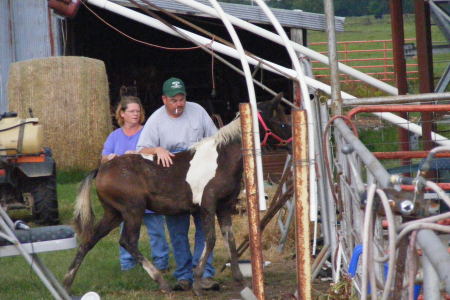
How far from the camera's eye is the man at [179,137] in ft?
26.2

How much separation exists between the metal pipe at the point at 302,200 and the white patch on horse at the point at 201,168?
1.82 m

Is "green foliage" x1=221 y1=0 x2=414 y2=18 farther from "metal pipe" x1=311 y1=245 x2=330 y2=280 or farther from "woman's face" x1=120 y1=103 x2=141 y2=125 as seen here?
"metal pipe" x1=311 y1=245 x2=330 y2=280

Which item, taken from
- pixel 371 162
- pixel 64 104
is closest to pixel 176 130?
pixel 371 162

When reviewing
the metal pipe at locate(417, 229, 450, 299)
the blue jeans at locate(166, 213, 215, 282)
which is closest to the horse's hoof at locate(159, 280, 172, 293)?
the blue jeans at locate(166, 213, 215, 282)

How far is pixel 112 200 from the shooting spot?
26.2ft

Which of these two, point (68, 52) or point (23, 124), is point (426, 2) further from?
point (68, 52)

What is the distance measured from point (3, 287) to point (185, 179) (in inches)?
73.7

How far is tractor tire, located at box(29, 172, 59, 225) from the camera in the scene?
1191 cm

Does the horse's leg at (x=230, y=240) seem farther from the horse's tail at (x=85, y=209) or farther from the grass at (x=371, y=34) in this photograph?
the grass at (x=371, y=34)

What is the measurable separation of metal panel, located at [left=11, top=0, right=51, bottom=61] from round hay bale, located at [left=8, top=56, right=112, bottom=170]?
1484 millimetres

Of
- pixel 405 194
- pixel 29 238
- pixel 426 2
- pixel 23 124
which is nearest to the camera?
pixel 405 194

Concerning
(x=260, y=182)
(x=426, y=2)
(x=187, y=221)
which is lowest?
(x=187, y=221)

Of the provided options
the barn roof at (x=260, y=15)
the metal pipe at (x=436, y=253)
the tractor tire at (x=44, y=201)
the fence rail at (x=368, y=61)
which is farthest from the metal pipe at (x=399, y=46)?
the fence rail at (x=368, y=61)

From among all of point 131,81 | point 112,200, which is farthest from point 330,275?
point 131,81
